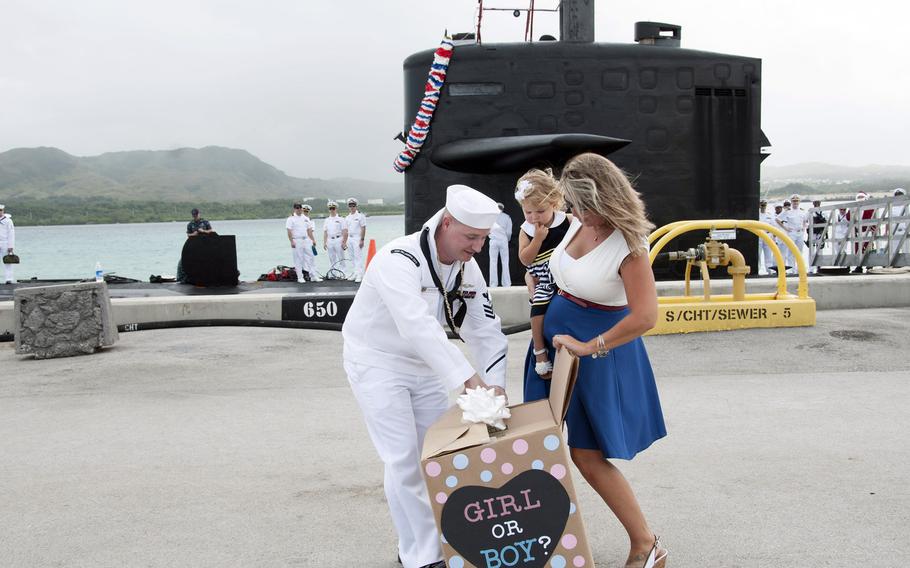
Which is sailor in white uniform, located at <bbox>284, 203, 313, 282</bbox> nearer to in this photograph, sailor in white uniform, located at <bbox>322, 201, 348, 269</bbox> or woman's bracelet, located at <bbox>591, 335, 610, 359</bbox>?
sailor in white uniform, located at <bbox>322, 201, 348, 269</bbox>

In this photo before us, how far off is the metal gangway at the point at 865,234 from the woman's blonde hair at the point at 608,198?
44.6ft

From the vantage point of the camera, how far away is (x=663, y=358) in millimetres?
8289

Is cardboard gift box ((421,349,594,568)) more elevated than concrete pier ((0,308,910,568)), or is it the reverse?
cardboard gift box ((421,349,594,568))

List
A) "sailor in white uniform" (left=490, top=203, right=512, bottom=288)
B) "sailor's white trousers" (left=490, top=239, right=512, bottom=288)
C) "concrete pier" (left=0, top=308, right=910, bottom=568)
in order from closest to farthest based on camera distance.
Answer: "concrete pier" (left=0, top=308, right=910, bottom=568)
"sailor in white uniform" (left=490, top=203, right=512, bottom=288)
"sailor's white trousers" (left=490, top=239, right=512, bottom=288)

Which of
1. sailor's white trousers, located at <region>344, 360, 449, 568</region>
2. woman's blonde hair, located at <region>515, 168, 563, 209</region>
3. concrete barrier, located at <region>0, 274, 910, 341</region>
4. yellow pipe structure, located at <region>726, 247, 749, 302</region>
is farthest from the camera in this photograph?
concrete barrier, located at <region>0, 274, 910, 341</region>

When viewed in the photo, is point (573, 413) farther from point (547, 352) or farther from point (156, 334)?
point (156, 334)

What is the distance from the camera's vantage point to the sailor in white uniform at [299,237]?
1950 cm

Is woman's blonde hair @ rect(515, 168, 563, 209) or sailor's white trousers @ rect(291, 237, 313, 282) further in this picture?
sailor's white trousers @ rect(291, 237, 313, 282)

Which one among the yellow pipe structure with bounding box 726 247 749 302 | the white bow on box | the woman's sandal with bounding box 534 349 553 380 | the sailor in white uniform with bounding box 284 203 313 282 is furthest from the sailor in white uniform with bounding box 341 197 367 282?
the white bow on box

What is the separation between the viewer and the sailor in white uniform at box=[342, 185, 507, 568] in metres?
3.39

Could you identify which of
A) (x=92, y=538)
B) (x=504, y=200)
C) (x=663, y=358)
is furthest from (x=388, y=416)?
(x=504, y=200)

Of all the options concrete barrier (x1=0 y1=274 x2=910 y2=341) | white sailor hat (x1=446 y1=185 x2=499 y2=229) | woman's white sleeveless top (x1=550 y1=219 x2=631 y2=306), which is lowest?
concrete barrier (x1=0 y1=274 x2=910 y2=341)

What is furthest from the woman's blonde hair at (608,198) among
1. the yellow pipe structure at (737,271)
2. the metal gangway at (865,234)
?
the metal gangway at (865,234)

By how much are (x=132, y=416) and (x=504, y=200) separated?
5.43m
